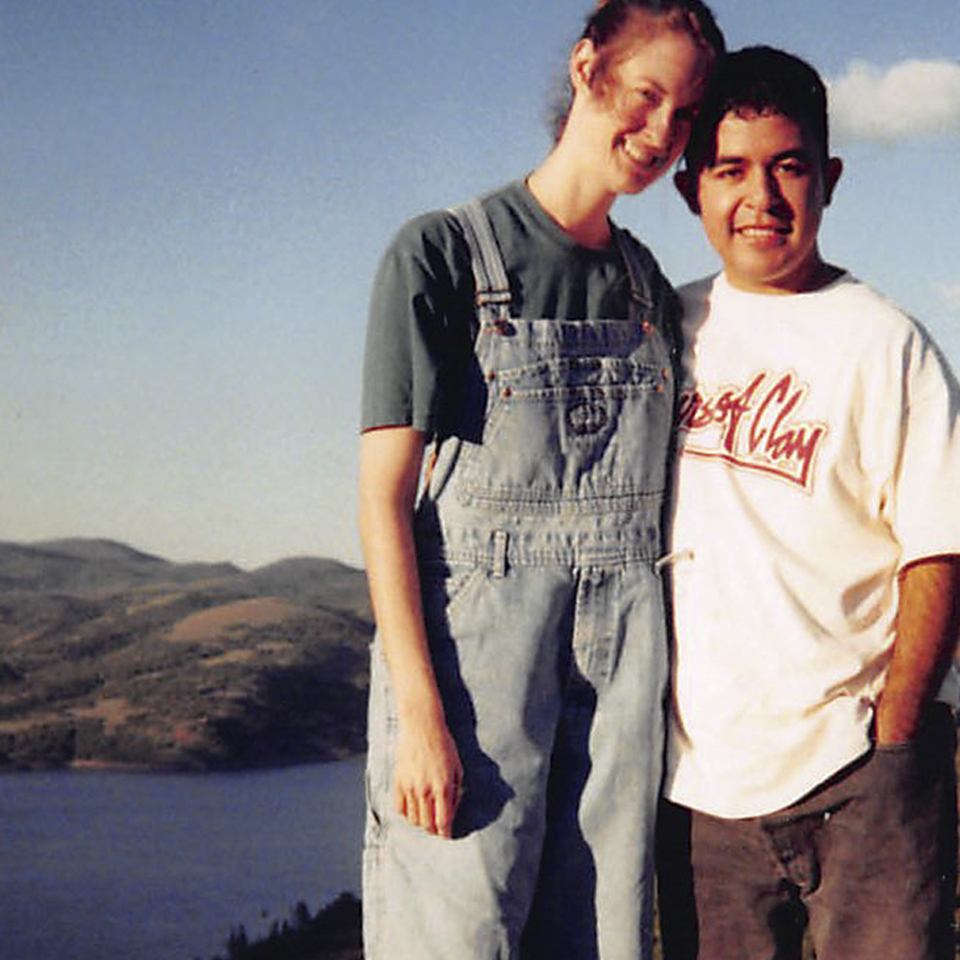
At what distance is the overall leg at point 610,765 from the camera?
6.52 feet

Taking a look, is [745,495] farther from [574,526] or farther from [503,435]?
[503,435]

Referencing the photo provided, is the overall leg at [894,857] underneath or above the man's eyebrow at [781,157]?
underneath

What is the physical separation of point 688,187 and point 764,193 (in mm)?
183

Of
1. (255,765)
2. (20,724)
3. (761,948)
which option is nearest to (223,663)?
(255,765)

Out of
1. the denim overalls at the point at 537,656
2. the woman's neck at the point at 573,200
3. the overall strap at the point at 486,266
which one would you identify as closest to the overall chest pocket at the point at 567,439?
the denim overalls at the point at 537,656

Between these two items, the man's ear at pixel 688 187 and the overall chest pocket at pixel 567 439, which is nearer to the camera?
the overall chest pocket at pixel 567 439

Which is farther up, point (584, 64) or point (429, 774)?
point (584, 64)

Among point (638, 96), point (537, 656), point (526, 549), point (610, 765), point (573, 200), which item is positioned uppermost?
point (638, 96)

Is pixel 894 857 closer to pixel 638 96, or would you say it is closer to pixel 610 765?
pixel 610 765

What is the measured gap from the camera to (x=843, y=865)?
200 cm

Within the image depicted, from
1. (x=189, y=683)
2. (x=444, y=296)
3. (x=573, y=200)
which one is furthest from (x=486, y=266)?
(x=189, y=683)

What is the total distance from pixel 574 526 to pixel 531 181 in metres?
0.58

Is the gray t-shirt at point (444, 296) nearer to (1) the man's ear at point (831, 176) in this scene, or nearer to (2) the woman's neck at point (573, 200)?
(2) the woman's neck at point (573, 200)

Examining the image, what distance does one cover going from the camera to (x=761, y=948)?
6.78ft
